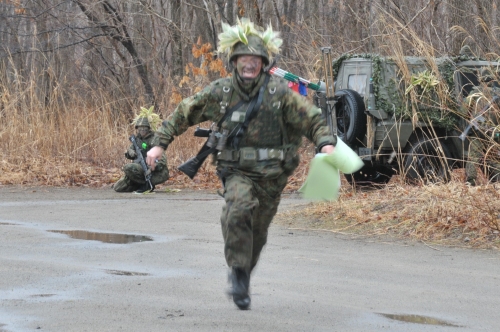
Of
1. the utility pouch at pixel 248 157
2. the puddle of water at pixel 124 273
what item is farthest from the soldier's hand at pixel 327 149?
the puddle of water at pixel 124 273

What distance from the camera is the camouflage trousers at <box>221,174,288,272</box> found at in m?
6.17

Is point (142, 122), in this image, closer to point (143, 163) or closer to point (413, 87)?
point (143, 163)

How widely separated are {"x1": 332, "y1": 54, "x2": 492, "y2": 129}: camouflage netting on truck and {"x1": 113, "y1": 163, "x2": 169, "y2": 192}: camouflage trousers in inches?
141

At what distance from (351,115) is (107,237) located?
18.0 ft

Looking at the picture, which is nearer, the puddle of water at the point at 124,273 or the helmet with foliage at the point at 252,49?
the helmet with foliage at the point at 252,49

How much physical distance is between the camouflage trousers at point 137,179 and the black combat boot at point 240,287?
385 inches

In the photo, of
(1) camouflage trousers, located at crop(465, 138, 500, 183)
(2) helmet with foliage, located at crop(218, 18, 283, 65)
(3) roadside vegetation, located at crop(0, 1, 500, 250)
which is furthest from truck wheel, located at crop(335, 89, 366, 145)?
(2) helmet with foliage, located at crop(218, 18, 283, 65)

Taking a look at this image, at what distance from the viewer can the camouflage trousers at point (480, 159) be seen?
437 inches

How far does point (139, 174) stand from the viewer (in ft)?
52.3

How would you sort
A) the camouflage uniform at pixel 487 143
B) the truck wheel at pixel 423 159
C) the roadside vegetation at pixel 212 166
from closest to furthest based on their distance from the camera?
the roadside vegetation at pixel 212 166, the camouflage uniform at pixel 487 143, the truck wheel at pixel 423 159

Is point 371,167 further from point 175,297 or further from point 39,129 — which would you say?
point 175,297

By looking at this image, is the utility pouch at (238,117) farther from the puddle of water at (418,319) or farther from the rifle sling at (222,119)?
the puddle of water at (418,319)

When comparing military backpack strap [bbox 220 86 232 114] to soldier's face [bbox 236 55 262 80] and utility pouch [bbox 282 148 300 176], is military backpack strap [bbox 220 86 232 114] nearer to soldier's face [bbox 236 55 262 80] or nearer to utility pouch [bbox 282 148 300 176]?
soldier's face [bbox 236 55 262 80]

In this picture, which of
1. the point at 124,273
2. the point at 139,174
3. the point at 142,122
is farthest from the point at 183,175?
the point at 124,273
